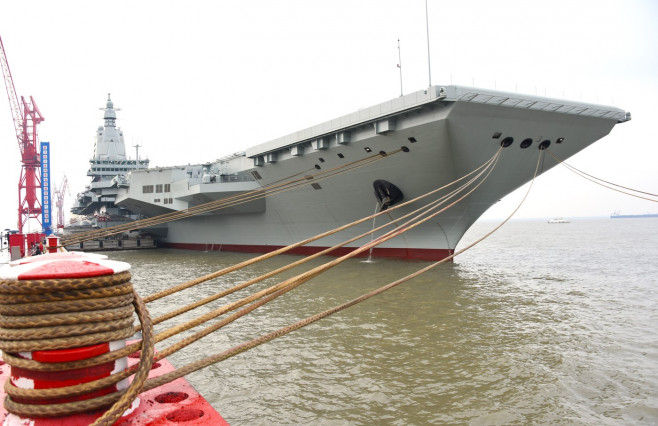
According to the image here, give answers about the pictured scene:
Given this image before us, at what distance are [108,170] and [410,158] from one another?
3269cm

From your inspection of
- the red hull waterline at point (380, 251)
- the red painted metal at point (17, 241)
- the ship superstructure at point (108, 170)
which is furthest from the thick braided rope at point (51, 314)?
the ship superstructure at point (108, 170)

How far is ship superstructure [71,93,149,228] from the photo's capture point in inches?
1281

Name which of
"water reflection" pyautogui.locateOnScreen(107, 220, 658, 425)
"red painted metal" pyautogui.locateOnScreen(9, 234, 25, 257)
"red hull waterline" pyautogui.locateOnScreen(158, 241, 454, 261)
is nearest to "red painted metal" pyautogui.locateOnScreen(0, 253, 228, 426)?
"water reflection" pyautogui.locateOnScreen(107, 220, 658, 425)

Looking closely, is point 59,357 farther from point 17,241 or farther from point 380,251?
point 17,241

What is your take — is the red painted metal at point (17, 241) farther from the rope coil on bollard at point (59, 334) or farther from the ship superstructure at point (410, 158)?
the rope coil on bollard at point (59, 334)

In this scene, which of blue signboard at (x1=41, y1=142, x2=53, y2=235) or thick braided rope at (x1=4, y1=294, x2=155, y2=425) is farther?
blue signboard at (x1=41, y1=142, x2=53, y2=235)

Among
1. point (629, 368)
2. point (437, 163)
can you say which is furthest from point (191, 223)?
point (629, 368)

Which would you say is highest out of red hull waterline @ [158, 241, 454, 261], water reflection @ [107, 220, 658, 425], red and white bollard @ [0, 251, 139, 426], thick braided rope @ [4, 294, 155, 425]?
red and white bollard @ [0, 251, 139, 426]

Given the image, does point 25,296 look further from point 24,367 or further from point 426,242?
point 426,242

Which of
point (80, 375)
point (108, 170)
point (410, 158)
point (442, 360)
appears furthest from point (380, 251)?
point (108, 170)

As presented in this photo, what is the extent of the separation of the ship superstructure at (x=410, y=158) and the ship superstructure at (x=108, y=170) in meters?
16.1

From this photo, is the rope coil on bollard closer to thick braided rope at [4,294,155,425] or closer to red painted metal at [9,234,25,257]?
thick braided rope at [4,294,155,425]

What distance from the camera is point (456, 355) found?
5.69 meters

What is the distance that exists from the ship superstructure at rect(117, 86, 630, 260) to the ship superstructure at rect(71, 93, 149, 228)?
52.9ft
